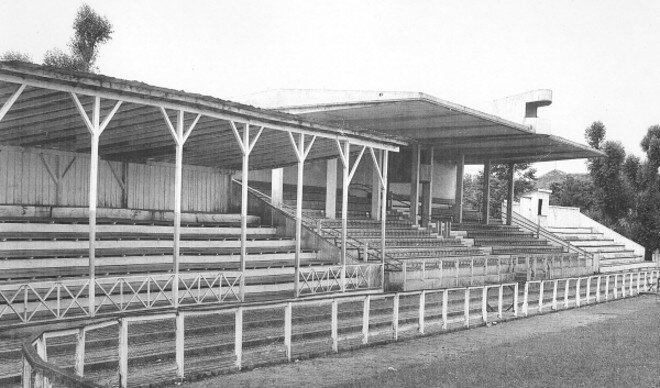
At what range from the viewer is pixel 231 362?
29.2 feet

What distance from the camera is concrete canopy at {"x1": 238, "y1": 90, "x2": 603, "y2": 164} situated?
20.5 m

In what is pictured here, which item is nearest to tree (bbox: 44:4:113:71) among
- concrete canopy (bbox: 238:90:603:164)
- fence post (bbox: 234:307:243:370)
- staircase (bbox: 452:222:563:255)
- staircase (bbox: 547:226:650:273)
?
concrete canopy (bbox: 238:90:603:164)

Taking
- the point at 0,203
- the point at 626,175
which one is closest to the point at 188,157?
the point at 0,203

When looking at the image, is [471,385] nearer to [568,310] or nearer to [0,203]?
[568,310]

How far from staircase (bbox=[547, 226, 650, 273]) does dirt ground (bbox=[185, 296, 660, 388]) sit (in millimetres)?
23968

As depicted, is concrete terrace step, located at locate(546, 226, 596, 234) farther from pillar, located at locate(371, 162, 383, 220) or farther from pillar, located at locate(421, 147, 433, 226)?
pillar, located at locate(371, 162, 383, 220)

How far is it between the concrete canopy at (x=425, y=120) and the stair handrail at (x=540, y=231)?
4642 millimetres

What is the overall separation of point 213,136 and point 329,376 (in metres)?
9.01

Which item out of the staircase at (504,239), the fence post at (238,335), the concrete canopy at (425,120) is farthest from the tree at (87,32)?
the fence post at (238,335)

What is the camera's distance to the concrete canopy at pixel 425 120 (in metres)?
20.5

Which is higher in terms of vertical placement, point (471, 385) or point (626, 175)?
point (626, 175)

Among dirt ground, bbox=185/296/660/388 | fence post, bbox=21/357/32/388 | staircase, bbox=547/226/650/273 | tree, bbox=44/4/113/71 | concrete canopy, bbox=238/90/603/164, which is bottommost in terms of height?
staircase, bbox=547/226/650/273

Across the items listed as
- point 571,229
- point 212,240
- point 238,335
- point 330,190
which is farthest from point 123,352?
point 571,229

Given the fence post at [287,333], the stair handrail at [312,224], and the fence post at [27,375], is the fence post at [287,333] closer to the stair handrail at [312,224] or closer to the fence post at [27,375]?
the fence post at [27,375]
